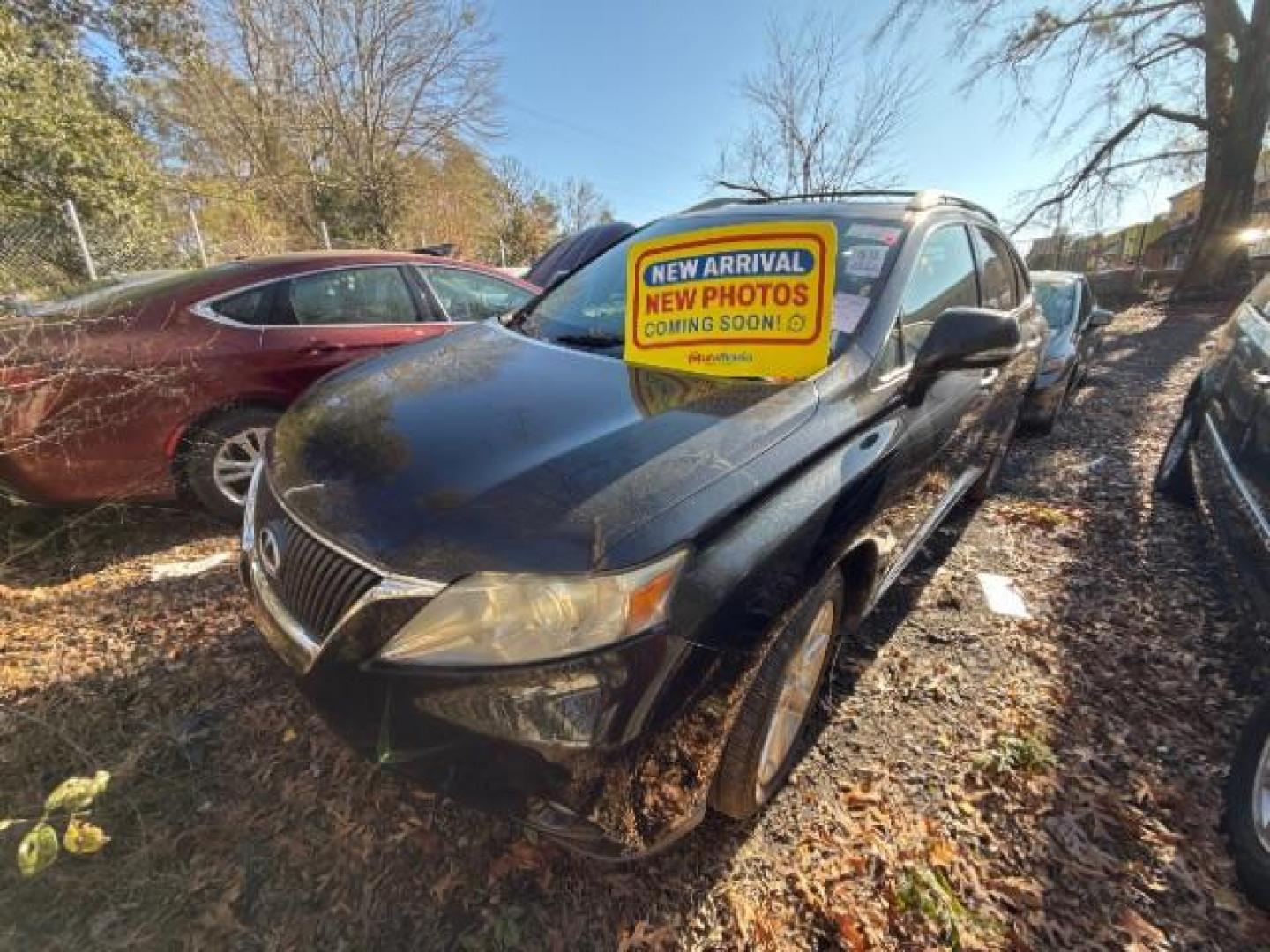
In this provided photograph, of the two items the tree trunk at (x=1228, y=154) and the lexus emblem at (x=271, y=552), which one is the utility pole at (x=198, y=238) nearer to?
the lexus emblem at (x=271, y=552)

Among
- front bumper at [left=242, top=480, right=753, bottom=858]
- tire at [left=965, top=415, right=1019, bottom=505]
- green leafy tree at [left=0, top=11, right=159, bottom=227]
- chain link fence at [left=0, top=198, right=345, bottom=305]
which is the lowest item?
tire at [left=965, top=415, right=1019, bottom=505]

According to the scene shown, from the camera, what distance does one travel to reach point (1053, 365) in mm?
5113

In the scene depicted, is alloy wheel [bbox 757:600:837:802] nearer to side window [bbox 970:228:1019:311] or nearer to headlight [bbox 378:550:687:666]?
headlight [bbox 378:550:687:666]

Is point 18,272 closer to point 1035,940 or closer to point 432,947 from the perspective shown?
point 432,947

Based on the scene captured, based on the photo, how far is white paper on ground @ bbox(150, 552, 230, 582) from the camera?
285 centimetres

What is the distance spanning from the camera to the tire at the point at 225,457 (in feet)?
9.99

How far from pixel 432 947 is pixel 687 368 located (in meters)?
1.69

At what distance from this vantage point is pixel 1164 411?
19.8ft

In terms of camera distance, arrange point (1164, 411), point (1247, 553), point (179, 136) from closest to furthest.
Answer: point (1247, 553)
point (1164, 411)
point (179, 136)

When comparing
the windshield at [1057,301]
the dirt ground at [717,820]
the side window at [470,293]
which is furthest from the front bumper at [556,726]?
the windshield at [1057,301]

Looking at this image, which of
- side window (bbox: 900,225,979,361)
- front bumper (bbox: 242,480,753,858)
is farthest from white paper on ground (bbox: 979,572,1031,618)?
front bumper (bbox: 242,480,753,858)

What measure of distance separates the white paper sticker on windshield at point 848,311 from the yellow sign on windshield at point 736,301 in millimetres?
284

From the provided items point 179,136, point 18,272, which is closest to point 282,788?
point 18,272

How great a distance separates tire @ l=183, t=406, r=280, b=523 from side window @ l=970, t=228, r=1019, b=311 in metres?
3.68
